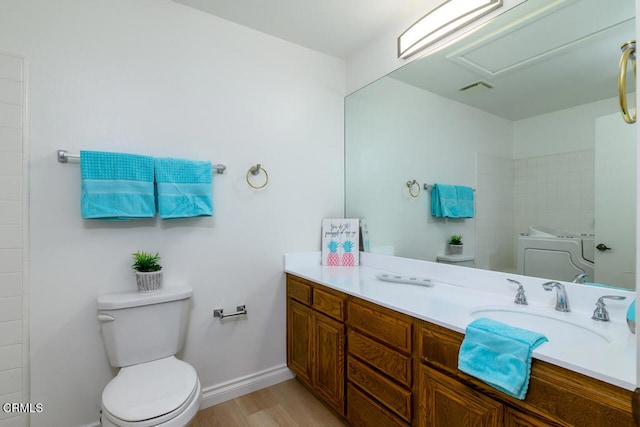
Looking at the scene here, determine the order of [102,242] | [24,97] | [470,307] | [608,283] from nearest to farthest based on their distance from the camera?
1. [608,283]
2. [470,307]
3. [24,97]
4. [102,242]

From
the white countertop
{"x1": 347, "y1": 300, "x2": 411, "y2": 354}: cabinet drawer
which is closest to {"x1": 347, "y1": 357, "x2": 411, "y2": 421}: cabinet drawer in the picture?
{"x1": 347, "y1": 300, "x2": 411, "y2": 354}: cabinet drawer

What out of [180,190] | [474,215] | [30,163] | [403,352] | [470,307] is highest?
[30,163]

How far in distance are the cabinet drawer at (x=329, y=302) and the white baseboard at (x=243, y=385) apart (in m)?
0.68

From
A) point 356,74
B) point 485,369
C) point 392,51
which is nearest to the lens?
point 485,369

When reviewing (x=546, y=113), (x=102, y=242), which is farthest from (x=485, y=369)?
(x=102, y=242)

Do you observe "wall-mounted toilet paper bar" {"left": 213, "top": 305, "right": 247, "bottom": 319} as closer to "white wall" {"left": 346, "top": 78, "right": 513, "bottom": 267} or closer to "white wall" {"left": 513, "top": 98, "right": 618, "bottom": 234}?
"white wall" {"left": 346, "top": 78, "right": 513, "bottom": 267}

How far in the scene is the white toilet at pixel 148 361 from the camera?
3.74 ft

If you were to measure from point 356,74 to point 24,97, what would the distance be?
199cm

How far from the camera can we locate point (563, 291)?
120 centimetres

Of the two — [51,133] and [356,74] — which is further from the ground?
[356,74]

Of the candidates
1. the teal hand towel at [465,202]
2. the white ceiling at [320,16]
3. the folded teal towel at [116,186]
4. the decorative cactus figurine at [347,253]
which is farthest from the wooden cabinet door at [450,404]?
the white ceiling at [320,16]

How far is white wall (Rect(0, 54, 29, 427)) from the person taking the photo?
4.41 ft

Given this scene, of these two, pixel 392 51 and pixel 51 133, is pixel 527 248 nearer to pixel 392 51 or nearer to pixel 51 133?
pixel 392 51

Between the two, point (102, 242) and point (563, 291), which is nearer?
point (563, 291)
